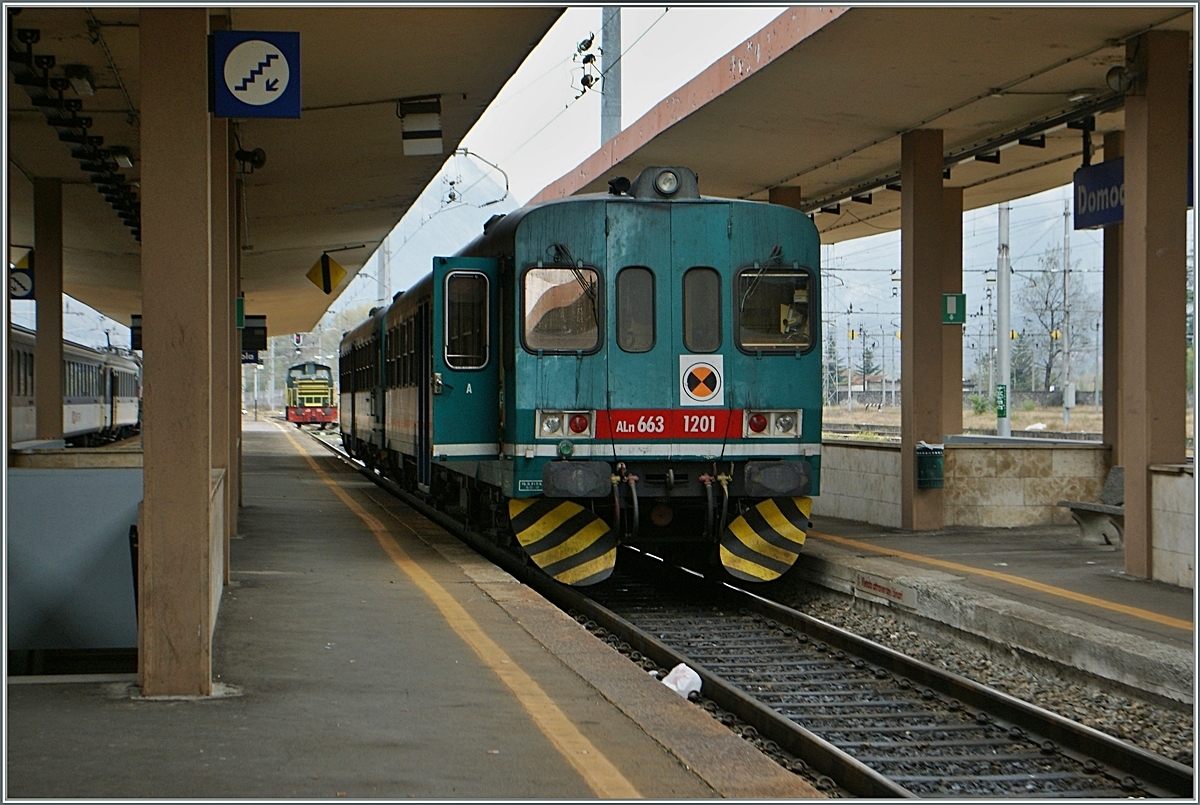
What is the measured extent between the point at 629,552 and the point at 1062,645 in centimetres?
704

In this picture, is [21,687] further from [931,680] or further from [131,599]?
[931,680]

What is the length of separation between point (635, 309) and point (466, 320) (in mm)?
1614

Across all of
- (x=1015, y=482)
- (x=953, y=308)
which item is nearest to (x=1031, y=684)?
(x=1015, y=482)

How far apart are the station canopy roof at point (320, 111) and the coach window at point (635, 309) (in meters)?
2.16

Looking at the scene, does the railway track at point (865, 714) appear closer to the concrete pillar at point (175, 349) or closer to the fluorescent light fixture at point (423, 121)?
the concrete pillar at point (175, 349)

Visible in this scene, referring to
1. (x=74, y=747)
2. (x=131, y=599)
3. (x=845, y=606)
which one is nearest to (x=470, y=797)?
(x=74, y=747)

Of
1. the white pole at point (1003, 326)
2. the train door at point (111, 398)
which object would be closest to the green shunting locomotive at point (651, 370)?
the white pole at point (1003, 326)

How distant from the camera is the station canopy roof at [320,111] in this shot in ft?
33.7

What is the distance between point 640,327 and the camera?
10523mm

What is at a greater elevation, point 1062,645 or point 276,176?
point 276,176

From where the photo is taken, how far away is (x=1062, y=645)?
315 inches

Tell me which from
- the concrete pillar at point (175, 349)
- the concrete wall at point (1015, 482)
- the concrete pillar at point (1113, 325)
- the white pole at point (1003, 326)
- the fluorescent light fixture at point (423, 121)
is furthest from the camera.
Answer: the white pole at point (1003, 326)

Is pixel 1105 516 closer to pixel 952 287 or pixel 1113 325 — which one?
pixel 1113 325

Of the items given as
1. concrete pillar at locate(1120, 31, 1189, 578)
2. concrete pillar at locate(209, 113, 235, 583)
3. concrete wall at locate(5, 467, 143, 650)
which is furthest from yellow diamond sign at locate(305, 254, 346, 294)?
concrete wall at locate(5, 467, 143, 650)
